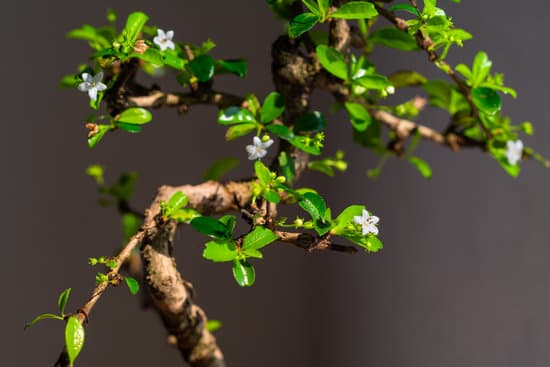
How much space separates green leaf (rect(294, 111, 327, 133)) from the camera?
866mm

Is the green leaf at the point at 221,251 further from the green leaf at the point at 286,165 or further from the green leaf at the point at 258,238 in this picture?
the green leaf at the point at 286,165

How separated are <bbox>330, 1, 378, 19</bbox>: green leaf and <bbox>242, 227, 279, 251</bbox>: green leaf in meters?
0.26

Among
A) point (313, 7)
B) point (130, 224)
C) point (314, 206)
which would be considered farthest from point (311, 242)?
point (130, 224)

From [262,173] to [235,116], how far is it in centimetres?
13

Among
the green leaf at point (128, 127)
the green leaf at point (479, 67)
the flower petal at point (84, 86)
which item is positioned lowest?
the green leaf at point (128, 127)

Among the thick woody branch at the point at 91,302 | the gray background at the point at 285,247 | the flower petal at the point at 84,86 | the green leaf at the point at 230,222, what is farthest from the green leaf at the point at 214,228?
the gray background at the point at 285,247

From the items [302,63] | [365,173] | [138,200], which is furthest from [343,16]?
[138,200]

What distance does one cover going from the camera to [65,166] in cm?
158

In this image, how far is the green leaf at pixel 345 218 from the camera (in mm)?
723

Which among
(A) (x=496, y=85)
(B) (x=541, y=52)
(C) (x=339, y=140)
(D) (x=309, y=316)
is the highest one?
(A) (x=496, y=85)

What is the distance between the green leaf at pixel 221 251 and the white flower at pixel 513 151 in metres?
0.49

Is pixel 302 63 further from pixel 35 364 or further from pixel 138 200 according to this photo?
pixel 35 364

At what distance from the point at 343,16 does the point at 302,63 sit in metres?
0.15

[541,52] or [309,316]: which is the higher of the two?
[541,52]
